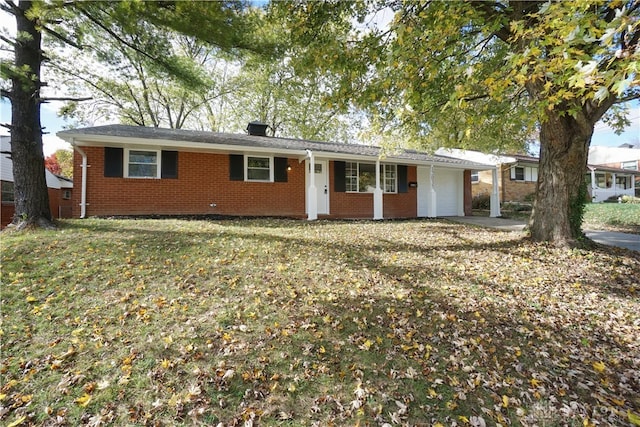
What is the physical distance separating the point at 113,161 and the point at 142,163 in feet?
2.62

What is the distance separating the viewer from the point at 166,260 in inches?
199

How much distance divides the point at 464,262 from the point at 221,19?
20.7ft

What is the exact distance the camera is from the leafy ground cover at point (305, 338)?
2.45m

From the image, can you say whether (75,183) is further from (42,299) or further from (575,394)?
(575,394)

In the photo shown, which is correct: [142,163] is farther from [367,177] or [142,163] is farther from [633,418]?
[633,418]

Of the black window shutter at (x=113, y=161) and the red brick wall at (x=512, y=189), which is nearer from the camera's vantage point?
the black window shutter at (x=113, y=161)

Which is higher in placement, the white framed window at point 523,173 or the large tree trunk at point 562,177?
the white framed window at point 523,173

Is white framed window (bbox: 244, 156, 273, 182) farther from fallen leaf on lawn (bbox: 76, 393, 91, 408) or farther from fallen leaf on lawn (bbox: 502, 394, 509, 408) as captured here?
fallen leaf on lawn (bbox: 502, 394, 509, 408)

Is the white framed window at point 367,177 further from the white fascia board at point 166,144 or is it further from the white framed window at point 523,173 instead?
the white framed window at point 523,173

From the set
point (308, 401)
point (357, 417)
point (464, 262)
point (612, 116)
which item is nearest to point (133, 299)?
point (308, 401)

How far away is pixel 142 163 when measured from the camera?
10203 mm

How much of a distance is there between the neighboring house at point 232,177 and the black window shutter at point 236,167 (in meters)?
0.03

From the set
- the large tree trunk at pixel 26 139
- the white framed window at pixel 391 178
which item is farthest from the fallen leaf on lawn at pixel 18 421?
the white framed window at pixel 391 178

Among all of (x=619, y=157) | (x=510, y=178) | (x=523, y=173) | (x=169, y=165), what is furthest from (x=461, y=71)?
(x=619, y=157)
